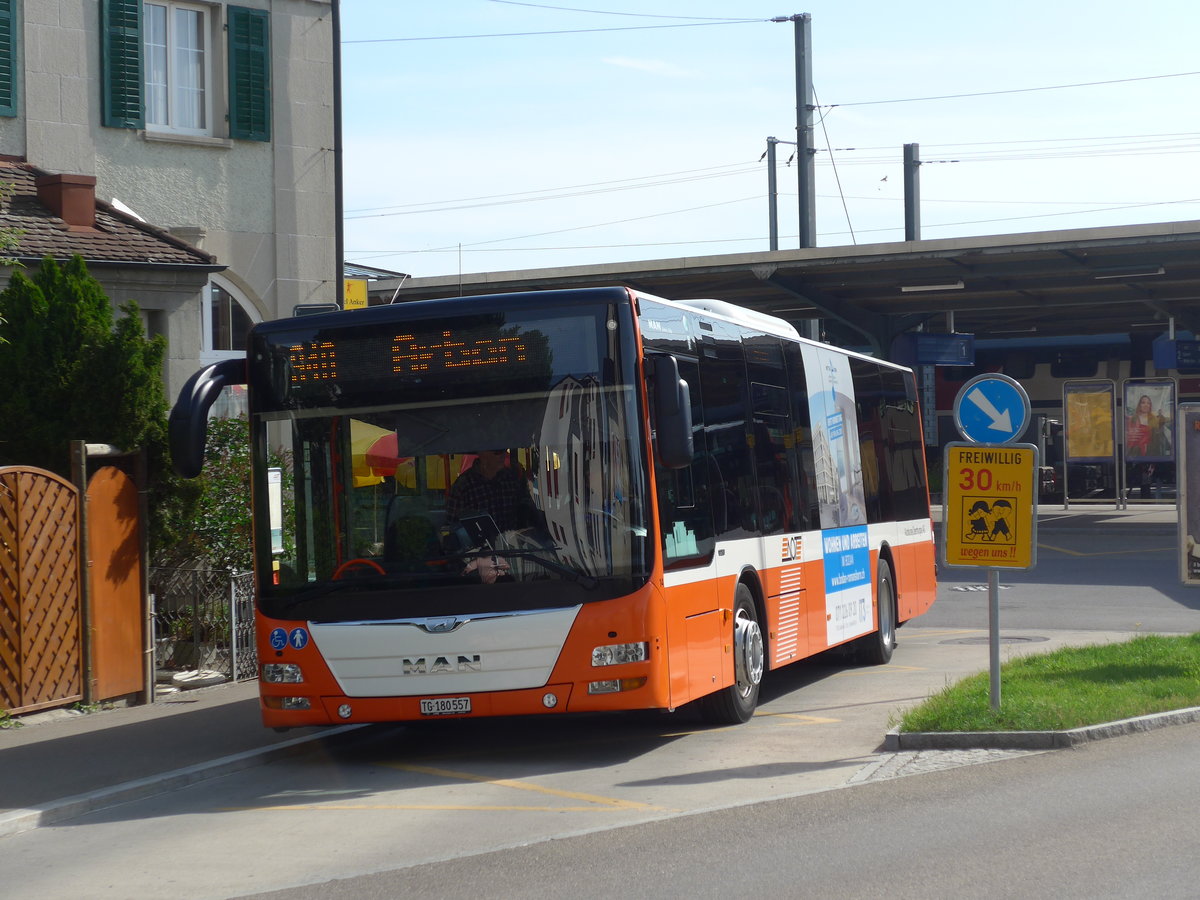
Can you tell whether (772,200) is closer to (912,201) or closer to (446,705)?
(912,201)

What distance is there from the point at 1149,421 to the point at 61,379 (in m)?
30.4

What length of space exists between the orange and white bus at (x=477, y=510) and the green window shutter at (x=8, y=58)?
33.4ft

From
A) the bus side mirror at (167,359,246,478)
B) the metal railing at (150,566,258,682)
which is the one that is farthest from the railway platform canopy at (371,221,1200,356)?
the bus side mirror at (167,359,246,478)

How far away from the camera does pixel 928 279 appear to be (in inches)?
1254

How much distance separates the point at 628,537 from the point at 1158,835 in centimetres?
341

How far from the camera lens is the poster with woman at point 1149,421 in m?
37.3

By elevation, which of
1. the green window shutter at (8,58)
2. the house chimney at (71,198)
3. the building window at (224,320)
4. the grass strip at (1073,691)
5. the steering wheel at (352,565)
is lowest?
the grass strip at (1073,691)

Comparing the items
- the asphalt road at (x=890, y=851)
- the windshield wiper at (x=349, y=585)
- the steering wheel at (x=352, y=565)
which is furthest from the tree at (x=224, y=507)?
the asphalt road at (x=890, y=851)

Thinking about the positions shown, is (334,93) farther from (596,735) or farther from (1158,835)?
(1158,835)

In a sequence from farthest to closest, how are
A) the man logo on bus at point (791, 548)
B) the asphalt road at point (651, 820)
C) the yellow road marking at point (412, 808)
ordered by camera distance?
the man logo on bus at point (791, 548), the yellow road marking at point (412, 808), the asphalt road at point (651, 820)

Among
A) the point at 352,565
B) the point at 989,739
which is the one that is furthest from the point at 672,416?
the point at 989,739

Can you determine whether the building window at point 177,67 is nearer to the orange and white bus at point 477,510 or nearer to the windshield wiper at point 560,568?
the orange and white bus at point 477,510

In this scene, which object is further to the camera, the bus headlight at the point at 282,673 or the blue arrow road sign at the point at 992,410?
the blue arrow road sign at the point at 992,410

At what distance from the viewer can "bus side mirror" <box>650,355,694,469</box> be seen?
900 centimetres
